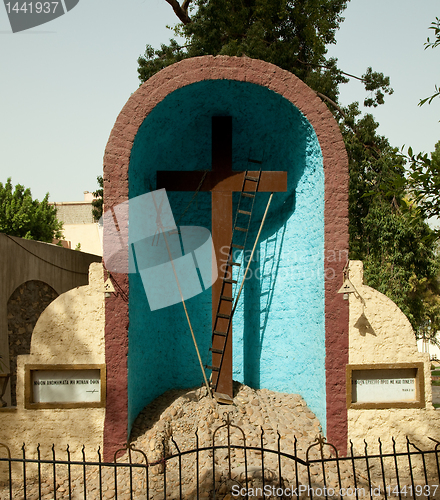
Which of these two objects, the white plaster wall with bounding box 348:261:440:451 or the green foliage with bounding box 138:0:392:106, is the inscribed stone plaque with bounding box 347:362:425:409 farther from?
the green foliage with bounding box 138:0:392:106

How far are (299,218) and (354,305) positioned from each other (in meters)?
1.49

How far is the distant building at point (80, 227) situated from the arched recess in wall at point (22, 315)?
1591cm

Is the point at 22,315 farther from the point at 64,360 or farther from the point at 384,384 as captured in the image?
the point at 384,384

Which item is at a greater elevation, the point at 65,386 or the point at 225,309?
the point at 225,309

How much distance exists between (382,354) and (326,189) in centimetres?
188

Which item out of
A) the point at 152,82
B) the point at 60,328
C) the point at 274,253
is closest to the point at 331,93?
the point at 274,253

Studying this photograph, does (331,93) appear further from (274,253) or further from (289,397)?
(289,397)

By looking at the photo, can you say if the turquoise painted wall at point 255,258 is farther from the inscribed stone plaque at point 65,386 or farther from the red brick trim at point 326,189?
the inscribed stone plaque at point 65,386

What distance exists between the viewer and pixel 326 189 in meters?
5.32

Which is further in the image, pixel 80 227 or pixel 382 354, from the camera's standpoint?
pixel 80 227

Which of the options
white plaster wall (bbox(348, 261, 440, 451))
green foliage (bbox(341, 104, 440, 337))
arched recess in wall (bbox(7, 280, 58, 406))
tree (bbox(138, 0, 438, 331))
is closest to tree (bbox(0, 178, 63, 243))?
tree (bbox(138, 0, 438, 331))

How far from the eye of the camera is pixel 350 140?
422 inches

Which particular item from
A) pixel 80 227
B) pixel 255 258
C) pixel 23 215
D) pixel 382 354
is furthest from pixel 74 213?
pixel 382 354

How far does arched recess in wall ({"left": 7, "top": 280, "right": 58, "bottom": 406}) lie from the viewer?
7238 mm
